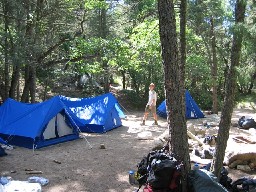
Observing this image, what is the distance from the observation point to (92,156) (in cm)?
743

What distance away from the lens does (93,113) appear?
34.3 ft

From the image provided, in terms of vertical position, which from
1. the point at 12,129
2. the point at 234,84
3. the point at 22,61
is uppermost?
the point at 22,61

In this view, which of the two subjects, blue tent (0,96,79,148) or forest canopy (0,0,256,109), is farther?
forest canopy (0,0,256,109)

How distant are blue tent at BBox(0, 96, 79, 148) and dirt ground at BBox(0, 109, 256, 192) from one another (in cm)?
31

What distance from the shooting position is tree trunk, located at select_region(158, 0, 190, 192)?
14.0 feet

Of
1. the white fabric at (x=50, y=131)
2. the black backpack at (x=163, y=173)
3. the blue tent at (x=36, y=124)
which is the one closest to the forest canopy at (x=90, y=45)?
the black backpack at (x=163, y=173)

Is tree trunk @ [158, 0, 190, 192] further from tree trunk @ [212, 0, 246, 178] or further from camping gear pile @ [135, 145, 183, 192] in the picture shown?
tree trunk @ [212, 0, 246, 178]

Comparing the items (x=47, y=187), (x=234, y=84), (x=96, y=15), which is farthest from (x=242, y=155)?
(x=96, y=15)

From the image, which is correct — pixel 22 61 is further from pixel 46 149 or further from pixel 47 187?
pixel 47 187

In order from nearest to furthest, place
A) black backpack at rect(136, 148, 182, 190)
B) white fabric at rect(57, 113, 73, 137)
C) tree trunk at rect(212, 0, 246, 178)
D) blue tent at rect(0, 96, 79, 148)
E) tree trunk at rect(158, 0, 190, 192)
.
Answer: black backpack at rect(136, 148, 182, 190) → tree trunk at rect(158, 0, 190, 192) → tree trunk at rect(212, 0, 246, 178) → blue tent at rect(0, 96, 79, 148) → white fabric at rect(57, 113, 73, 137)

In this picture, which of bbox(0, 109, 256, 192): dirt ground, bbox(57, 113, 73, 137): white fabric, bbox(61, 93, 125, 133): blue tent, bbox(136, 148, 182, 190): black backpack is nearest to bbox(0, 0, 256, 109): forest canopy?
bbox(136, 148, 182, 190): black backpack

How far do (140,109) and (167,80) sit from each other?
43.4 feet

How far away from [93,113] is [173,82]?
6.37 metres

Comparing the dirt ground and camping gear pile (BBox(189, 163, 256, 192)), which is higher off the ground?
camping gear pile (BBox(189, 163, 256, 192))
